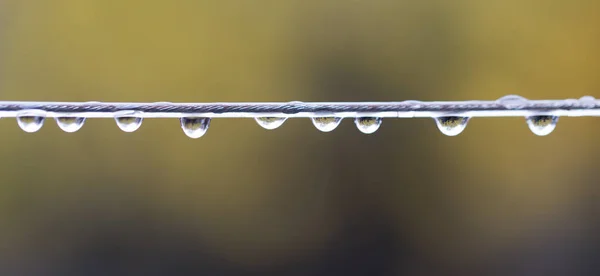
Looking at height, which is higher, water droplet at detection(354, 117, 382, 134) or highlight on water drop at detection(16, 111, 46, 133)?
water droplet at detection(354, 117, 382, 134)

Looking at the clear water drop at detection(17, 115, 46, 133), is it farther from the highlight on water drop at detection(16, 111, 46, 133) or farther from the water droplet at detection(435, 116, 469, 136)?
the water droplet at detection(435, 116, 469, 136)

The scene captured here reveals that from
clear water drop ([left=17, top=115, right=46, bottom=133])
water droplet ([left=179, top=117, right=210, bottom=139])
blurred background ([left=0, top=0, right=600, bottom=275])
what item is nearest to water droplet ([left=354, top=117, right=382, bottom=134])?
water droplet ([left=179, top=117, right=210, bottom=139])

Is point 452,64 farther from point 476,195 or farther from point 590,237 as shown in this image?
point 590,237

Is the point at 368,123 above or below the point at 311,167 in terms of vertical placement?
below

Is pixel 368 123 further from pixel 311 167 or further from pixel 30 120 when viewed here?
pixel 311 167

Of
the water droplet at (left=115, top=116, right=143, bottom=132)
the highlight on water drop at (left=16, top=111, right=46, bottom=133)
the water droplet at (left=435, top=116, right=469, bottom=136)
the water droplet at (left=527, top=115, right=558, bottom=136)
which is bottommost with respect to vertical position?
the highlight on water drop at (left=16, top=111, right=46, bottom=133)

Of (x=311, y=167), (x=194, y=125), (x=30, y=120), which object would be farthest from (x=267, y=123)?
(x=311, y=167)
